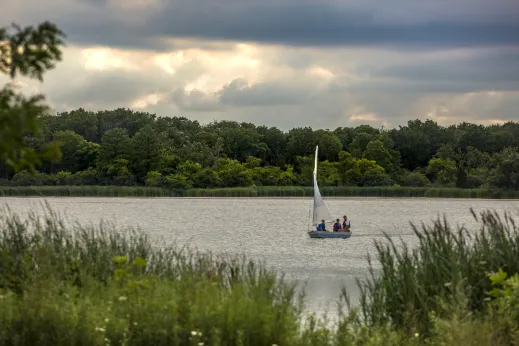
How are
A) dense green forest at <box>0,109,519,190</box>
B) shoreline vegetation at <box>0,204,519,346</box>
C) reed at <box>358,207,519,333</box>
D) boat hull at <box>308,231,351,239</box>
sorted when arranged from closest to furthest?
shoreline vegetation at <box>0,204,519,346</box>
reed at <box>358,207,519,333</box>
boat hull at <box>308,231,351,239</box>
dense green forest at <box>0,109,519,190</box>

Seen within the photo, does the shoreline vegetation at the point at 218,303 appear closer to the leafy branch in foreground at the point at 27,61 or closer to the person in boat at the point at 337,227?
the leafy branch in foreground at the point at 27,61

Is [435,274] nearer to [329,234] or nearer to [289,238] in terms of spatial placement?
[329,234]

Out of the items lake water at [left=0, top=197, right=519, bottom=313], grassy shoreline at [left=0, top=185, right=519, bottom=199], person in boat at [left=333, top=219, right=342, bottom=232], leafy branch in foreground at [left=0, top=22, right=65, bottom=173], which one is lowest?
lake water at [left=0, top=197, right=519, bottom=313]

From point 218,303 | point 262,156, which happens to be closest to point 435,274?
point 218,303

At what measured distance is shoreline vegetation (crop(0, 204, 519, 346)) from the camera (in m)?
8.45

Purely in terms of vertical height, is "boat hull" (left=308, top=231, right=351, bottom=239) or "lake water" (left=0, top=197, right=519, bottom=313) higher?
"boat hull" (left=308, top=231, right=351, bottom=239)

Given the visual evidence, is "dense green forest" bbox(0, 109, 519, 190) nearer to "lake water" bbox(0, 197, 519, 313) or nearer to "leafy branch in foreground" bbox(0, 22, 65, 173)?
"lake water" bbox(0, 197, 519, 313)

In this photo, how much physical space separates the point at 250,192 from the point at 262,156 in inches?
933

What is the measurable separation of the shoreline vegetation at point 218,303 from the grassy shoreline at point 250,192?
275 feet

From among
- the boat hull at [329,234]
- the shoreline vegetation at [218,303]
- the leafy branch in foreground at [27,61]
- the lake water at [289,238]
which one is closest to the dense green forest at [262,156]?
the lake water at [289,238]

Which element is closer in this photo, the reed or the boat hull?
the reed

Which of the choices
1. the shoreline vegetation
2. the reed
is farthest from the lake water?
the reed

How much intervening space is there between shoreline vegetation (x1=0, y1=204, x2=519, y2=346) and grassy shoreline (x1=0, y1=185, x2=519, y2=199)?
8385 cm

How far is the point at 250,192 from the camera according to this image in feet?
325
